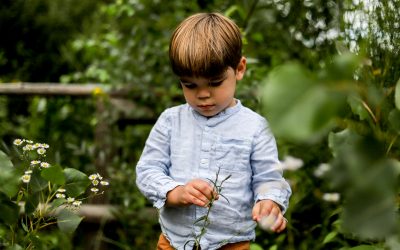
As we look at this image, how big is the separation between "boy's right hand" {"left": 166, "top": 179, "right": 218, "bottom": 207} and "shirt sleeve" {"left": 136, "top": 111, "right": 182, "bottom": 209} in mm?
59

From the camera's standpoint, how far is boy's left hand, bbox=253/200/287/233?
175 centimetres

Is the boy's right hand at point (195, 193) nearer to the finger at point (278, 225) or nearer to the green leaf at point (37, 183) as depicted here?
the finger at point (278, 225)

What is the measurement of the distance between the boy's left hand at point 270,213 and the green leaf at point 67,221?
528mm

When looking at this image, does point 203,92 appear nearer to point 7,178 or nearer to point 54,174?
point 54,174

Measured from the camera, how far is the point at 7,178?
1179 millimetres

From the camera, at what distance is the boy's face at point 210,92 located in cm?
195

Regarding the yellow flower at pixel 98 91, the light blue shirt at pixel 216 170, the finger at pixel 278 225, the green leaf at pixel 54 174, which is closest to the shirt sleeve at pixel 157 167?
the light blue shirt at pixel 216 170

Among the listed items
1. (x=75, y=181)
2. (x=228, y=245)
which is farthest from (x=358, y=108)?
(x=75, y=181)

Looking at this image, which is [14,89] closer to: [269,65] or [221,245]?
[269,65]

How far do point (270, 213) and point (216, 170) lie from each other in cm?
25

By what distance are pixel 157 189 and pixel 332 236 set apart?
0.84m

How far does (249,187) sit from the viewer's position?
1997mm

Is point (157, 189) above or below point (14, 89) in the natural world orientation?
above

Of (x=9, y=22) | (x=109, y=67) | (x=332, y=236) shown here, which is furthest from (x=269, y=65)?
(x=9, y=22)
